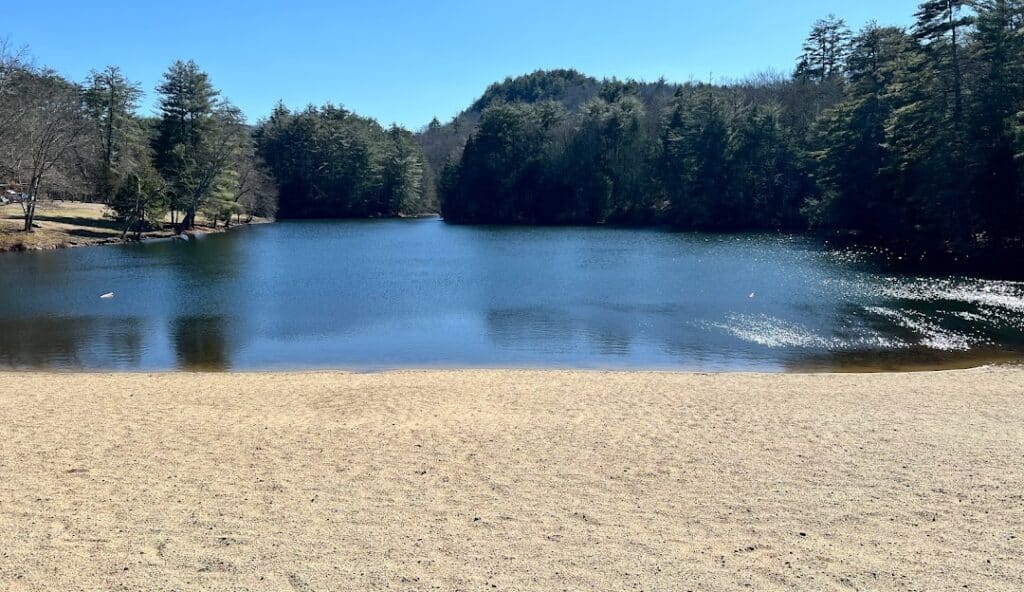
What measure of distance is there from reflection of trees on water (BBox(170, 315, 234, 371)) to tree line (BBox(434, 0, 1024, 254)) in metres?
28.9

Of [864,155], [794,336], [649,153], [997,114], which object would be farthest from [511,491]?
[649,153]

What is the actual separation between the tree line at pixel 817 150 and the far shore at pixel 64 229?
3711cm

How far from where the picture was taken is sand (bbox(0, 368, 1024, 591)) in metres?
5.16

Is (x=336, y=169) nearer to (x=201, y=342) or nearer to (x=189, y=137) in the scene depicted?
(x=189, y=137)

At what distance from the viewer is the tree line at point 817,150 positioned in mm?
30062

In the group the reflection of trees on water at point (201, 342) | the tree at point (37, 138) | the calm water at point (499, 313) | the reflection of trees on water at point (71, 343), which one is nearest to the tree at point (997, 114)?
the calm water at point (499, 313)

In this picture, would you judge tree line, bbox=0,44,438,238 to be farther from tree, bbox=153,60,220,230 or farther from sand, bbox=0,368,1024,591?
sand, bbox=0,368,1024,591

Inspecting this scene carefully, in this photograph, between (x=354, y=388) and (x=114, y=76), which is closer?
(x=354, y=388)

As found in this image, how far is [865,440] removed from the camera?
8328 millimetres

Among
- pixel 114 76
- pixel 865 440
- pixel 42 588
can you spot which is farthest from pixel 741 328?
pixel 114 76

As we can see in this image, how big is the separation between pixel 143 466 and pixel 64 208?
57288 mm

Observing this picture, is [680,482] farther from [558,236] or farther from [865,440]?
[558,236]

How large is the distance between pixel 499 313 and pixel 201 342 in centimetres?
853

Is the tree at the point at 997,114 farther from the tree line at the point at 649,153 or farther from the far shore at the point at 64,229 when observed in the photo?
the far shore at the point at 64,229
